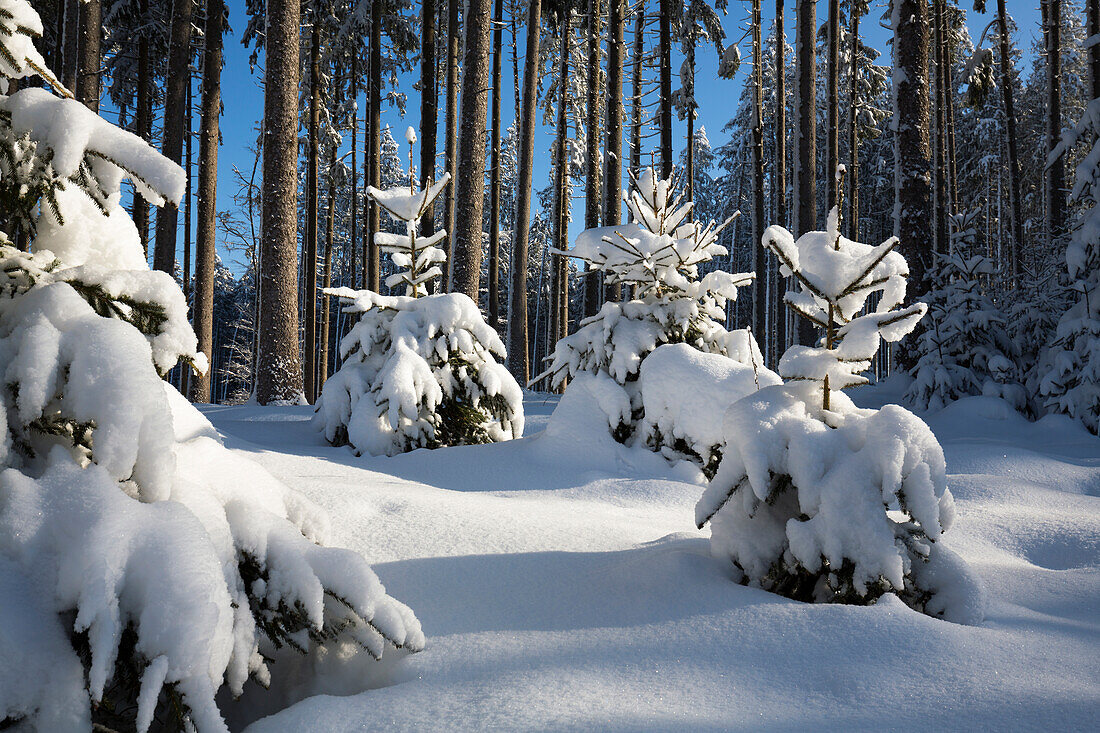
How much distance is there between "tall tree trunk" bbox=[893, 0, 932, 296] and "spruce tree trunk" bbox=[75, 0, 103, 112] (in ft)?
39.4

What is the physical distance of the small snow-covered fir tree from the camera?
7840 mm

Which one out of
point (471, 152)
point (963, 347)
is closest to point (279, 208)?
point (471, 152)

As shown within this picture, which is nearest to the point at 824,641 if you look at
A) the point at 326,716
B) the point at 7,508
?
the point at 326,716

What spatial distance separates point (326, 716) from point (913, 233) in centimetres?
919

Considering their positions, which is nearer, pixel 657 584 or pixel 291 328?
pixel 657 584

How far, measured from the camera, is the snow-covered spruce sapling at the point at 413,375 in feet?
16.5

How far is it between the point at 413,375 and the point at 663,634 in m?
3.67

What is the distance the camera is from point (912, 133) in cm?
844

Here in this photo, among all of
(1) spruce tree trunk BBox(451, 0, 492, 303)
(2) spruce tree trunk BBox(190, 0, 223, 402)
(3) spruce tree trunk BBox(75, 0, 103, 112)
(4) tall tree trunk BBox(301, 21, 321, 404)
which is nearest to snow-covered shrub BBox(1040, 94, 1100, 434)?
(1) spruce tree trunk BBox(451, 0, 492, 303)

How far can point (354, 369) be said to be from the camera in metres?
5.51

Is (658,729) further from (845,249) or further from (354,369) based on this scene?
(354,369)

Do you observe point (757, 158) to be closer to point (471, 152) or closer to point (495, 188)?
point (495, 188)

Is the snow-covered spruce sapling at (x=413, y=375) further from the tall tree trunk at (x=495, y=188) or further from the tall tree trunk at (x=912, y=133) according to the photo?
the tall tree trunk at (x=495, y=188)

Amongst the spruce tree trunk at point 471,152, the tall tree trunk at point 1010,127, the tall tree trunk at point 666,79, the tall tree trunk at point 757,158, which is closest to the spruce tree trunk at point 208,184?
the spruce tree trunk at point 471,152
